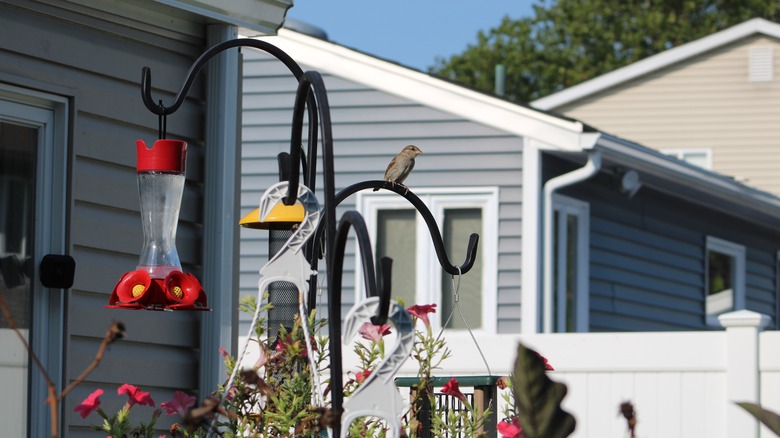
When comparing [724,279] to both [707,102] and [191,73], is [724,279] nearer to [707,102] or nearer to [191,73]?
[707,102]

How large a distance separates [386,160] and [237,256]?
522cm

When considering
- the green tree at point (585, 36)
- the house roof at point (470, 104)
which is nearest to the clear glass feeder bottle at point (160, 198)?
the house roof at point (470, 104)

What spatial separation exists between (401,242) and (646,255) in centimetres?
356

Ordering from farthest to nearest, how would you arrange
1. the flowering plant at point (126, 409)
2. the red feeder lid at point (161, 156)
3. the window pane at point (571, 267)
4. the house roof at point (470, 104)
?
the window pane at point (571, 267) → the house roof at point (470, 104) → the red feeder lid at point (161, 156) → the flowering plant at point (126, 409)

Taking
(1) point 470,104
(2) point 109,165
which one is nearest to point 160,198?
(2) point 109,165

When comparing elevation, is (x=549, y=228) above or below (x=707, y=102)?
below

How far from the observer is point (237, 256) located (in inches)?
223

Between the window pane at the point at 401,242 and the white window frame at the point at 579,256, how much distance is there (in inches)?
55.2

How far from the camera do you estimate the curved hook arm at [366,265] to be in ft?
7.59

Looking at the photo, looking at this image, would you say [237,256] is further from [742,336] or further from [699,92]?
[699,92]

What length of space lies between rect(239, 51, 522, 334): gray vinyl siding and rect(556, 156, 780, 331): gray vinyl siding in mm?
938

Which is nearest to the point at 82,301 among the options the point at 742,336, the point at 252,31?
the point at 252,31

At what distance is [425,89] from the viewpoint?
1076 cm

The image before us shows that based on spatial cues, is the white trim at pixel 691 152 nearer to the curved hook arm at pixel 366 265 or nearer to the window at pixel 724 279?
the window at pixel 724 279
